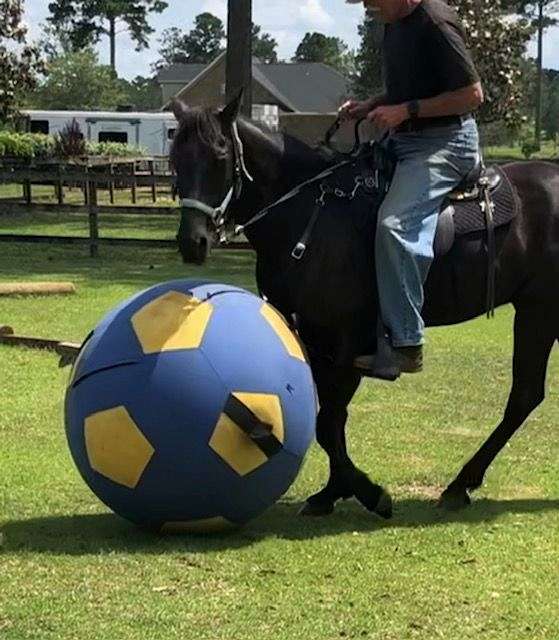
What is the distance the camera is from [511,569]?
235 inches

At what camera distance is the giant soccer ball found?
233 inches

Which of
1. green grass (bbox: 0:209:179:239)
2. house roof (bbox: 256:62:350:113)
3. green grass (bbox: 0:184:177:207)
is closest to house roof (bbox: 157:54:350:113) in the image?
house roof (bbox: 256:62:350:113)

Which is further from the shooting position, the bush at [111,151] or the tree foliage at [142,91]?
the tree foliage at [142,91]

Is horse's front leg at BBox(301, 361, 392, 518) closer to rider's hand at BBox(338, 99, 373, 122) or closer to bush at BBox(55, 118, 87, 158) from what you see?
rider's hand at BBox(338, 99, 373, 122)

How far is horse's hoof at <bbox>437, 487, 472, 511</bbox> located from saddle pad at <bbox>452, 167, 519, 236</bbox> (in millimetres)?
1565

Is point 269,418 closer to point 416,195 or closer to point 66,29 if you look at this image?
point 416,195

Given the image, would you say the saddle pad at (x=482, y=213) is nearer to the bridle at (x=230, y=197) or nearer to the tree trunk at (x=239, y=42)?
the bridle at (x=230, y=197)

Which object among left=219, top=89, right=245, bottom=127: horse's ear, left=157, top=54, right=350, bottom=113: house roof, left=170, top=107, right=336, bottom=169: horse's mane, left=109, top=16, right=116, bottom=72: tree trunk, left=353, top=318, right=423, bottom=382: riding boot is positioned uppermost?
left=109, top=16, right=116, bottom=72: tree trunk

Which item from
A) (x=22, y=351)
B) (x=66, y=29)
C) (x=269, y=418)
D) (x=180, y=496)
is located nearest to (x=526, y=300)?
(x=269, y=418)

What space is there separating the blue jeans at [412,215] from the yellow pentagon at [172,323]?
1.07 meters

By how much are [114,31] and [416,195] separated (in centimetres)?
9938

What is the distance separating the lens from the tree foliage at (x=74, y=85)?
10290 centimetres

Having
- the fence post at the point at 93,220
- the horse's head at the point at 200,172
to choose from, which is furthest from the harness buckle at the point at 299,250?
the fence post at the point at 93,220

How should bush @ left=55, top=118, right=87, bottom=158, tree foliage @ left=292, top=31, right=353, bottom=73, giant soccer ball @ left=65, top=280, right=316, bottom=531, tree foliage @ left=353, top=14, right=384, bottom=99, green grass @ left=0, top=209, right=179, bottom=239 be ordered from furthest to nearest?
tree foliage @ left=292, top=31, right=353, bottom=73 < tree foliage @ left=353, top=14, right=384, bottom=99 < bush @ left=55, top=118, right=87, bottom=158 < green grass @ left=0, top=209, right=179, bottom=239 < giant soccer ball @ left=65, top=280, right=316, bottom=531
